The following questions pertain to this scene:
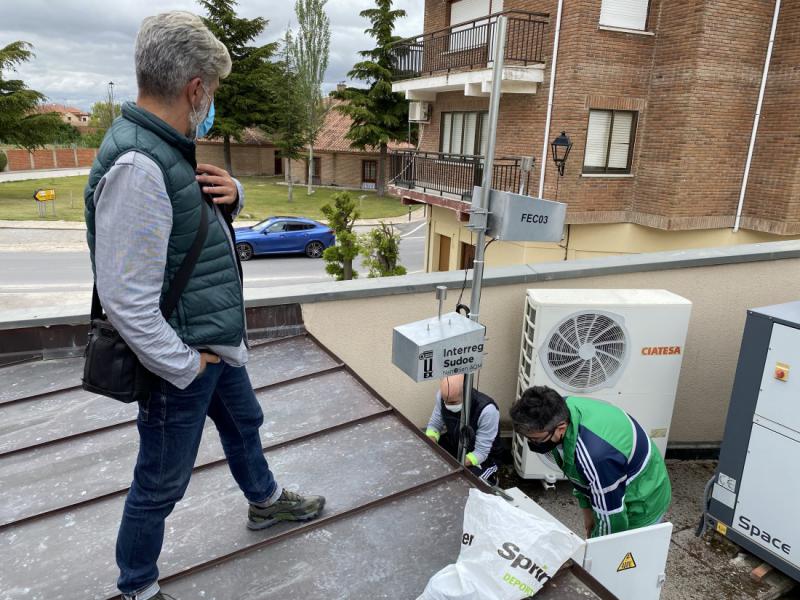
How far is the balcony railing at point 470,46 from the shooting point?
1257 centimetres

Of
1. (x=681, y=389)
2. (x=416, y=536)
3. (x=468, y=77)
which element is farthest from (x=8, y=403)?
(x=468, y=77)

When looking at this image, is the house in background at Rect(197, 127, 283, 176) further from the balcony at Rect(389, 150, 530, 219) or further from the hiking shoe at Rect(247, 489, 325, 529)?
the hiking shoe at Rect(247, 489, 325, 529)

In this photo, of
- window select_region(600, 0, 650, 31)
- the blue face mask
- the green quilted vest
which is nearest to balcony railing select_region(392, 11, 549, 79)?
window select_region(600, 0, 650, 31)

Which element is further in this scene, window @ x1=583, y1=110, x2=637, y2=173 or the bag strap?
window @ x1=583, y1=110, x2=637, y2=173

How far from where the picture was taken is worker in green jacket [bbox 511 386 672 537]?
295cm

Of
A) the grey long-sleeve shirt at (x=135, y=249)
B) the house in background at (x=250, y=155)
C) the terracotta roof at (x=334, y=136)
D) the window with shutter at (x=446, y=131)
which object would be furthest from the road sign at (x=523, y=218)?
the house in background at (x=250, y=155)

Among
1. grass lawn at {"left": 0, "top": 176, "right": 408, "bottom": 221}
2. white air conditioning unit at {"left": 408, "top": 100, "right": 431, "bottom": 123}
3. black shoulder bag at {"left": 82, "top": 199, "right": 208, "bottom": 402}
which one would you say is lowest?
grass lawn at {"left": 0, "top": 176, "right": 408, "bottom": 221}

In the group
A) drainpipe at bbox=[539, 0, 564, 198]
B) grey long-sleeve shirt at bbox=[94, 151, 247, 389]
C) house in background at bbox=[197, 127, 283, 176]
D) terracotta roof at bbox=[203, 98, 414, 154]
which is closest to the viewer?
grey long-sleeve shirt at bbox=[94, 151, 247, 389]

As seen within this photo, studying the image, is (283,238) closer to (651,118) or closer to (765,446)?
(651,118)

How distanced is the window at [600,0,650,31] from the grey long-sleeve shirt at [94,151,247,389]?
41.3ft

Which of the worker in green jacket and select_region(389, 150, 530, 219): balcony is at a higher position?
select_region(389, 150, 530, 219): balcony

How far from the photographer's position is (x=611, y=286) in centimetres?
499

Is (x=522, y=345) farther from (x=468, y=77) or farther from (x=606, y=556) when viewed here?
(x=468, y=77)

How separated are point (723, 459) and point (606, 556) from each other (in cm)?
215
